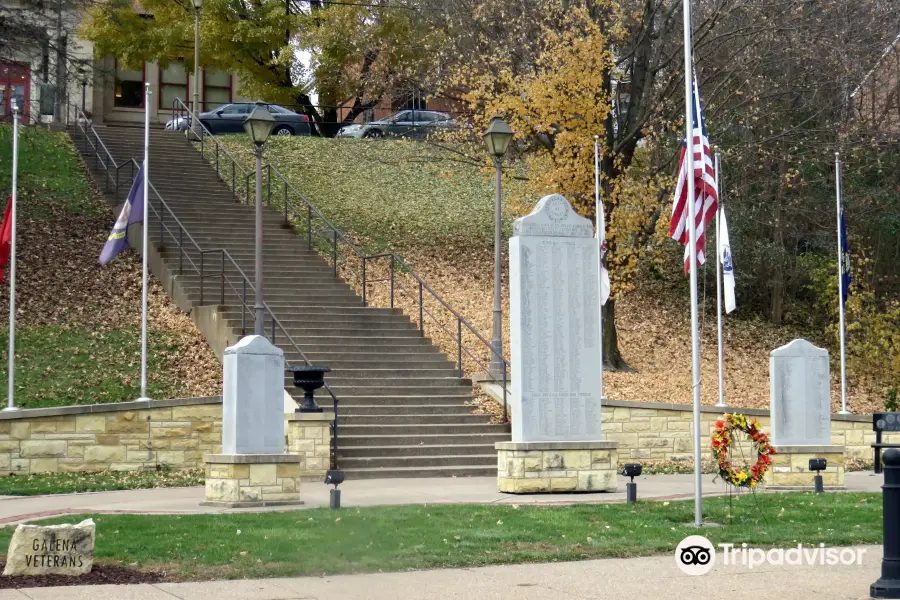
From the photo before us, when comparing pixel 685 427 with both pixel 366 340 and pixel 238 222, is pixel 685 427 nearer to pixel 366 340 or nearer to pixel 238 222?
pixel 366 340

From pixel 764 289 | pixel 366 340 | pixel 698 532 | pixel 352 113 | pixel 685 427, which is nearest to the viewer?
pixel 698 532

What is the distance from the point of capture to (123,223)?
20547 mm

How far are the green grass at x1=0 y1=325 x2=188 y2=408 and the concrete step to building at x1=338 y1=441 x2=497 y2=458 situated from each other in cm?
362

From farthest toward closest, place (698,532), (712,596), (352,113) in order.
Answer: (352,113), (698,532), (712,596)

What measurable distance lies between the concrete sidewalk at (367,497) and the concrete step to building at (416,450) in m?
1.08

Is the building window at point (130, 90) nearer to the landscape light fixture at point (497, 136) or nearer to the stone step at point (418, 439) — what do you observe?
the landscape light fixture at point (497, 136)

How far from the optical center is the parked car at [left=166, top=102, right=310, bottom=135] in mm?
41281

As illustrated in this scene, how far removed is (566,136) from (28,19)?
12.5 metres

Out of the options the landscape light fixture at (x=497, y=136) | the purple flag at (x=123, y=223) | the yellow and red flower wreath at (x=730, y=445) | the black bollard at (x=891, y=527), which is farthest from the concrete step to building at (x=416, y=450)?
the black bollard at (x=891, y=527)

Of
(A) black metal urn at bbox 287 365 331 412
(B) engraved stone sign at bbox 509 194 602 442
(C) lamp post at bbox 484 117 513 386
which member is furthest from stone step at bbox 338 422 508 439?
(B) engraved stone sign at bbox 509 194 602 442

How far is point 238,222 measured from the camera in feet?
92.4

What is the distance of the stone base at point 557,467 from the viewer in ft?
49.2

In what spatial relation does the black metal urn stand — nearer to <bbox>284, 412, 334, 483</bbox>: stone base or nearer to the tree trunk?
<bbox>284, 412, 334, 483</bbox>: stone base

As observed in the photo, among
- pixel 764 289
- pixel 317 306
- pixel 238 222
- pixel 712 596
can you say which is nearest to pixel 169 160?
pixel 238 222
